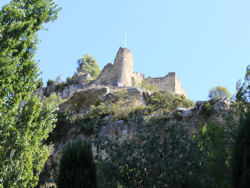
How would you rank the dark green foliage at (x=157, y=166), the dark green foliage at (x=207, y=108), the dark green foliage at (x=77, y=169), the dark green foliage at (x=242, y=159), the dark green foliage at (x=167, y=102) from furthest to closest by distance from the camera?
the dark green foliage at (x=167, y=102)
the dark green foliage at (x=207, y=108)
the dark green foliage at (x=157, y=166)
the dark green foliage at (x=77, y=169)
the dark green foliage at (x=242, y=159)

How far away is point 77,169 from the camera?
5938mm

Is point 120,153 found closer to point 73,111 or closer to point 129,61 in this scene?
point 73,111

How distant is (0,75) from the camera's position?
8.02 metres

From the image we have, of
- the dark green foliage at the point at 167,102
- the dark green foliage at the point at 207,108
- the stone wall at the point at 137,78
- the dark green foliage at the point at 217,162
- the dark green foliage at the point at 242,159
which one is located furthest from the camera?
the stone wall at the point at 137,78

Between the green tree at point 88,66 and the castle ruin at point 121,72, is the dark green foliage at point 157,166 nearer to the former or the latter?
the castle ruin at point 121,72

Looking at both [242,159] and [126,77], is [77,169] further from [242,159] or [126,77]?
[126,77]

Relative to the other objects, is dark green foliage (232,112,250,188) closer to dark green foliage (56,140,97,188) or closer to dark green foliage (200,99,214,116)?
dark green foliage (56,140,97,188)

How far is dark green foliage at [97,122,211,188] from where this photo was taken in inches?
279

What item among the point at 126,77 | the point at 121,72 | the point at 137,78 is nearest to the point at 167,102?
the point at 126,77

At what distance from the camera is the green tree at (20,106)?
755 centimetres

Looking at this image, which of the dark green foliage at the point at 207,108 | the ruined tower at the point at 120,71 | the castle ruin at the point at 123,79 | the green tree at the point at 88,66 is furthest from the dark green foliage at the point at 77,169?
the green tree at the point at 88,66

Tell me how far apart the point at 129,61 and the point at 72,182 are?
56.5ft

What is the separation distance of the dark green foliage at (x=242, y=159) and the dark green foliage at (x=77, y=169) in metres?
2.54

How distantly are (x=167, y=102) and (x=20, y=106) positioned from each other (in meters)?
7.40
